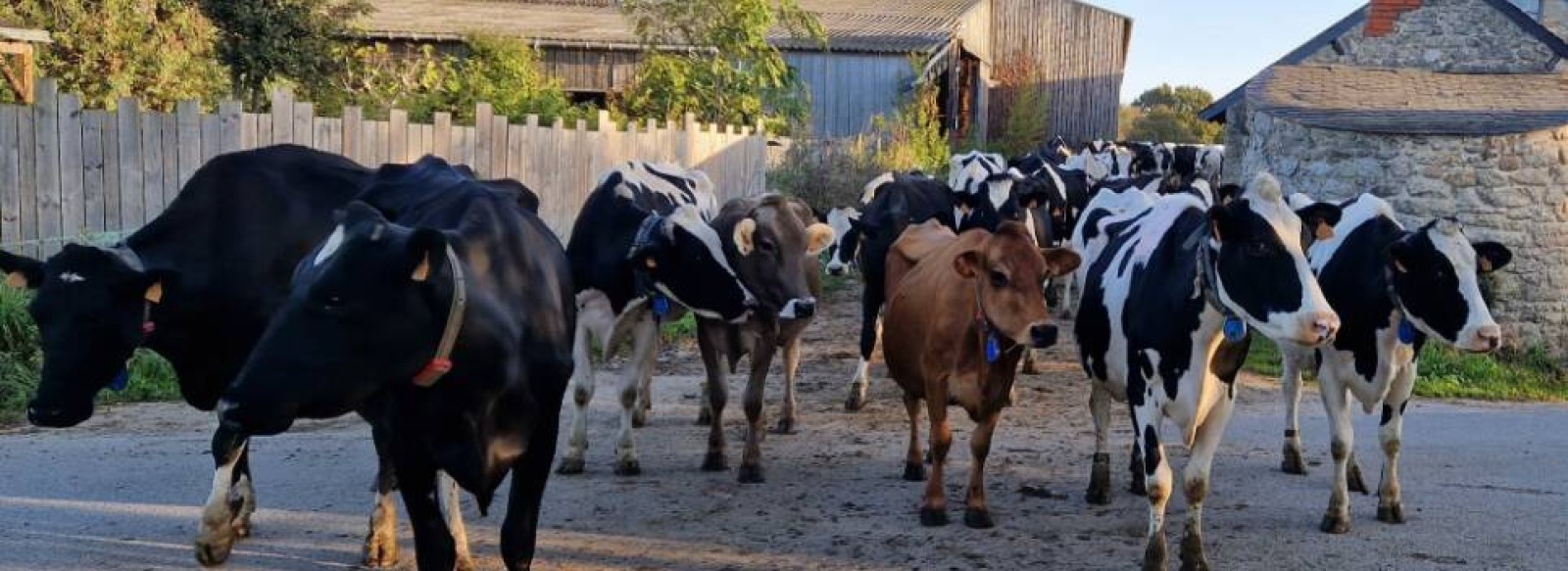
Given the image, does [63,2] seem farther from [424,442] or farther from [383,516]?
[424,442]

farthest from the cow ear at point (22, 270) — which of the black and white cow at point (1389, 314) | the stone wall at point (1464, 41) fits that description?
the stone wall at point (1464, 41)

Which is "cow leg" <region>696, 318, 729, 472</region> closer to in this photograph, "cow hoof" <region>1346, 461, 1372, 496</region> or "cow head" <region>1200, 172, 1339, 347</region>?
"cow head" <region>1200, 172, 1339, 347</region>

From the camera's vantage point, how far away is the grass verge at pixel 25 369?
967 cm

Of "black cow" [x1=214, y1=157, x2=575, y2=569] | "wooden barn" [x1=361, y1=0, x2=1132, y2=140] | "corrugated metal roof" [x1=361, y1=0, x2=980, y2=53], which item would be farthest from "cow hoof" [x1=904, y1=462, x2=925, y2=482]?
"corrugated metal roof" [x1=361, y1=0, x2=980, y2=53]

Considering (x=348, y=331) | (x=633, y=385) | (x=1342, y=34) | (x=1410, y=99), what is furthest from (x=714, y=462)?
(x=1342, y=34)

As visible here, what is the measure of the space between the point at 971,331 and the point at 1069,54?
36685mm

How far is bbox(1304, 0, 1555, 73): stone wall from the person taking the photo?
1864 cm

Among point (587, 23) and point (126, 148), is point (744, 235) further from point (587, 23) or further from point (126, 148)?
point (587, 23)

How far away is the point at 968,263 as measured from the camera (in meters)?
6.65

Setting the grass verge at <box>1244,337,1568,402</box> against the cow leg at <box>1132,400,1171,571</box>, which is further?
the grass verge at <box>1244,337,1568,402</box>

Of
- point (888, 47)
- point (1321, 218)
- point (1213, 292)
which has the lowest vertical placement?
point (1213, 292)

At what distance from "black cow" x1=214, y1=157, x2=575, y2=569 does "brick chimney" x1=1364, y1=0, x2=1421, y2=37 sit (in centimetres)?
1687

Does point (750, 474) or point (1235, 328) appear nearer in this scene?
point (1235, 328)

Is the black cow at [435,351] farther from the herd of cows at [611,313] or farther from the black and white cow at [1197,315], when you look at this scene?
the black and white cow at [1197,315]
